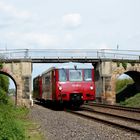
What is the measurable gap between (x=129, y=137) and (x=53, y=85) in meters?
18.2

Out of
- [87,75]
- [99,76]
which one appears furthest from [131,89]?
[87,75]

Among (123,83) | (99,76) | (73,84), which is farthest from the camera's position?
(123,83)

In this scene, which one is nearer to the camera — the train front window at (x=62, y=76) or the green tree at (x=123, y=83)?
the train front window at (x=62, y=76)

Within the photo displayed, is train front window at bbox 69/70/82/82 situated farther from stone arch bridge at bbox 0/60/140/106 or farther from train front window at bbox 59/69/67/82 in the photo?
stone arch bridge at bbox 0/60/140/106

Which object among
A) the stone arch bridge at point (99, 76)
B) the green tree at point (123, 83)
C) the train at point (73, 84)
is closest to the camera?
the train at point (73, 84)

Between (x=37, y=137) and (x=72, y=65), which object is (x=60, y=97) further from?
(x=37, y=137)

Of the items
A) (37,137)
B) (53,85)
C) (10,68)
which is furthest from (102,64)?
(37,137)

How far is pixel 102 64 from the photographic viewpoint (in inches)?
2004

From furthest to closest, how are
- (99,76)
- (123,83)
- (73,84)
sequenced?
(123,83), (99,76), (73,84)

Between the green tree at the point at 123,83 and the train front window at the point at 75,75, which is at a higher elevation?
the green tree at the point at 123,83

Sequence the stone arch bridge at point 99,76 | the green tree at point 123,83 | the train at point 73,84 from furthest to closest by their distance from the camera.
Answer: the green tree at point 123,83 < the stone arch bridge at point 99,76 < the train at point 73,84

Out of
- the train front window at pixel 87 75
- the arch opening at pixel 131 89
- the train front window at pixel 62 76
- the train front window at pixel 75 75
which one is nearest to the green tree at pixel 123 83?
the arch opening at pixel 131 89

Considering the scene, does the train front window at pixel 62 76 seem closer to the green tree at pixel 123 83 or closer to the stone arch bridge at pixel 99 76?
the stone arch bridge at pixel 99 76

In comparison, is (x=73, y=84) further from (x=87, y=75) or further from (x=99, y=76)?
(x=99, y=76)
